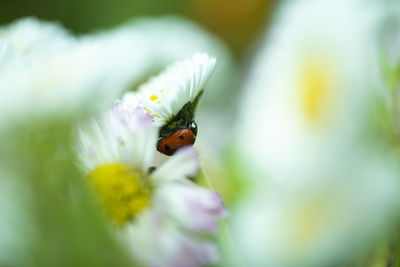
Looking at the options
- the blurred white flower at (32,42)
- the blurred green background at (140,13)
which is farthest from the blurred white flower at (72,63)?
the blurred green background at (140,13)

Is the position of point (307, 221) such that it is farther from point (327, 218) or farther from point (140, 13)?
point (140, 13)

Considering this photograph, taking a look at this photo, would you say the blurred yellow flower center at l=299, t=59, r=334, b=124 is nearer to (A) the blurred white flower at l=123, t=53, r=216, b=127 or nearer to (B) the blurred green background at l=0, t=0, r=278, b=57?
(A) the blurred white flower at l=123, t=53, r=216, b=127

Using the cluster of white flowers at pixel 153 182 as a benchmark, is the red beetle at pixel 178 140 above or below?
above

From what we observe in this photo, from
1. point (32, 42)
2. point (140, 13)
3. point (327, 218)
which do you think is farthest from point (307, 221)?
point (140, 13)

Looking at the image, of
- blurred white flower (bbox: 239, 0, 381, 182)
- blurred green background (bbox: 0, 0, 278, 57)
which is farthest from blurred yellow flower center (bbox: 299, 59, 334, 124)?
blurred green background (bbox: 0, 0, 278, 57)

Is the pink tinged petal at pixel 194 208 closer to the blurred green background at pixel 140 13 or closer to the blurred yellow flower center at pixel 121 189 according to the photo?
the blurred yellow flower center at pixel 121 189
